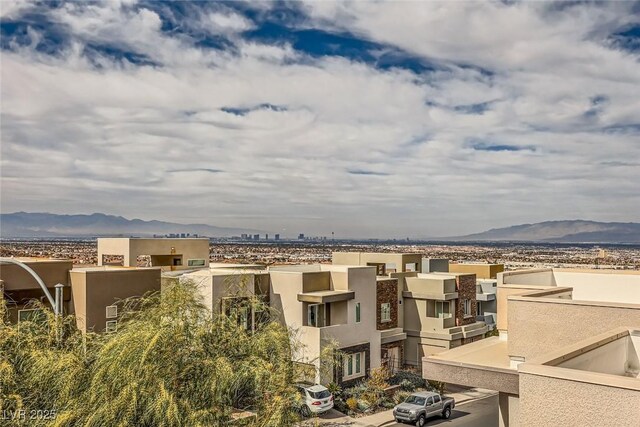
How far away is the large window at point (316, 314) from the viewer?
2817cm

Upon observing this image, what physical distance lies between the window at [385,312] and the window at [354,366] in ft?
13.8

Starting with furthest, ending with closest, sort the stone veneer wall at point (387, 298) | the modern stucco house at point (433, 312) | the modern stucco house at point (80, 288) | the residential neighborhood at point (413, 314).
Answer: the modern stucco house at point (433, 312)
the stone veneer wall at point (387, 298)
the modern stucco house at point (80, 288)
the residential neighborhood at point (413, 314)

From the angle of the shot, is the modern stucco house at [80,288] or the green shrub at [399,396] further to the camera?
the green shrub at [399,396]

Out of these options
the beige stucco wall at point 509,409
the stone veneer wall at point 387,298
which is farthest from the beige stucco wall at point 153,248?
the beige stucco wall at point 509,409

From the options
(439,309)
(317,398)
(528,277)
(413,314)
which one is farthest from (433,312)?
(528,277)

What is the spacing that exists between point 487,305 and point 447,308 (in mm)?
10746

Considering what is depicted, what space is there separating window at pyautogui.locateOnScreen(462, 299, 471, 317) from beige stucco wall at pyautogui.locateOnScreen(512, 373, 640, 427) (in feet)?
98.4

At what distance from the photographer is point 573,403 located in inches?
263

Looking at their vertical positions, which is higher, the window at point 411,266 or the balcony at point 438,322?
the window at point 411,266

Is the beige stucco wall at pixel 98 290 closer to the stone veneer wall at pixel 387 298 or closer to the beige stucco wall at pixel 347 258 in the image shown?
the stone veneer wall at pixel 387 298

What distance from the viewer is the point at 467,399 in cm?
2972

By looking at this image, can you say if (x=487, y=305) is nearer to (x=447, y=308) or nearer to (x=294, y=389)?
(x=447, y=308)

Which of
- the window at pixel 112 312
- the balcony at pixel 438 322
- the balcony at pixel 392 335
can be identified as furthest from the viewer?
the balcony at pixel 438 322

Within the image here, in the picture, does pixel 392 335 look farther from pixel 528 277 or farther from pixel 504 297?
pixel 504 297
